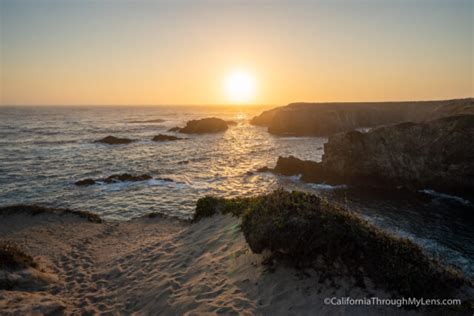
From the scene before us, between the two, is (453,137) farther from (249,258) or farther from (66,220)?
(66,220)

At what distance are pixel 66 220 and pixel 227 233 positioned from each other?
473 inches

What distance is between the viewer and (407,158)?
28.7m

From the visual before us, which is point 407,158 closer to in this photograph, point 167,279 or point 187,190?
point 187,190

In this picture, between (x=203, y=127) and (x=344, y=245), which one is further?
(x=203, y=127)

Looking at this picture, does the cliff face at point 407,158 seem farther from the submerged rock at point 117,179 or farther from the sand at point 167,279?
the sand at point 167,279

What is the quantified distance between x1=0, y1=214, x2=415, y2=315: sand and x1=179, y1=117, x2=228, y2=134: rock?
6639 cm

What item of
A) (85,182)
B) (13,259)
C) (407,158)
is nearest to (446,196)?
(407,158)

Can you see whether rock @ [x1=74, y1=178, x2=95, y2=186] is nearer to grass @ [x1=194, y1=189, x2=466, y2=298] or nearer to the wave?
grass @ [x1=194, y1=189, x2=466, y2=298]

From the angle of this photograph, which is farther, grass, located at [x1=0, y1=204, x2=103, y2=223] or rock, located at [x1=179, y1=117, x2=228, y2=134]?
rock, located at [x1=179, y1=117, x2=228, y2=134]

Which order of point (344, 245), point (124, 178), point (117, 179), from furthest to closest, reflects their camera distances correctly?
point (124, 178)
point (117, 179)
point (344, 245)

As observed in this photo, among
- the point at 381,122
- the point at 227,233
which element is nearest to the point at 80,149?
the point at 227,233

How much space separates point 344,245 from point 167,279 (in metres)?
6.15

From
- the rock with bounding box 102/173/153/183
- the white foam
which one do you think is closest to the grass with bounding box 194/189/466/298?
the white foam

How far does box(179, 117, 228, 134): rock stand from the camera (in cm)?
8256
